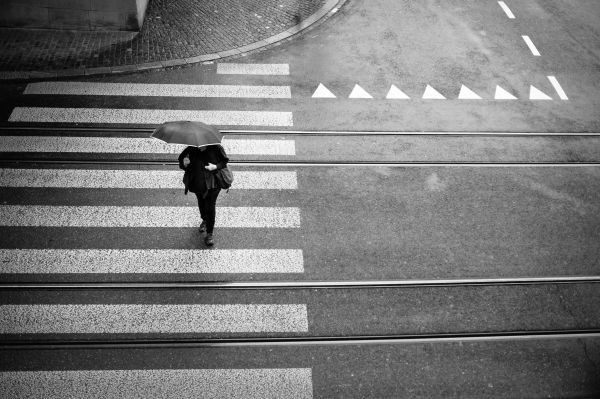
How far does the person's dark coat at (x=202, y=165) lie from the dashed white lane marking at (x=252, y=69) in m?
4.81

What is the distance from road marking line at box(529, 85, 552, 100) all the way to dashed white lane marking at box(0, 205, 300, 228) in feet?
20.1

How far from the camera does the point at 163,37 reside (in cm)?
1269

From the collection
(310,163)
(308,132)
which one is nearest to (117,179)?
(310,163)

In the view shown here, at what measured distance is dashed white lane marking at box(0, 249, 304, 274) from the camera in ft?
25.1

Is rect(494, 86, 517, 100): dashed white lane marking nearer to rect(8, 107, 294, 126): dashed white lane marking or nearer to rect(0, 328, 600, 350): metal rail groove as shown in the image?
rect(8, 107, 294, 126): dashed white lane marking

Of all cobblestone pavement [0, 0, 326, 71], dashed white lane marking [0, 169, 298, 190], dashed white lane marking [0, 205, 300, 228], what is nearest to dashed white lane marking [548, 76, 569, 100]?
cobblestone pavement [0, 0, 326, 71]

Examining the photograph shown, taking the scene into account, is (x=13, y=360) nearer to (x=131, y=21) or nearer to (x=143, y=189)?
(x=143, y=189)

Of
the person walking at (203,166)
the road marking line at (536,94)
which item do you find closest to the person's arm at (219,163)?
the person walking at (203,166)

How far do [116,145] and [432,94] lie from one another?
6.25 metres

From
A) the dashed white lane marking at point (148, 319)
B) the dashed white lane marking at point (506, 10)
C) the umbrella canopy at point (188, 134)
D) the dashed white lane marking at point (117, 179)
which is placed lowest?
the dashed white lane marking at point (148, 319)

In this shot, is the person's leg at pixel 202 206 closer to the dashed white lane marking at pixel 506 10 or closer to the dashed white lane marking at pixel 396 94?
the dashed white lane marking at pixel 396 94

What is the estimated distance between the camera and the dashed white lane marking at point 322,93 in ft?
37.0

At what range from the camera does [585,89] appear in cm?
1206

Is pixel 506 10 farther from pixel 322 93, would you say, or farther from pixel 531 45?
pixel 322 93
